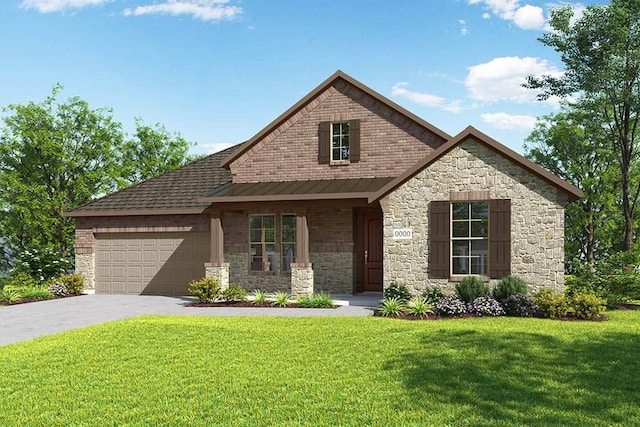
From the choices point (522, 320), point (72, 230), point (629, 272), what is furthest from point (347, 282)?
point (72, 230)

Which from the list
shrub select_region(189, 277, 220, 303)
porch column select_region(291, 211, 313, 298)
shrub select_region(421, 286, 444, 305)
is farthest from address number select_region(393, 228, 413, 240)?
shrub select_region(189, 277, 220, 303)

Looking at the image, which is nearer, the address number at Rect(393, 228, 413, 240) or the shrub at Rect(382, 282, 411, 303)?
the shrub at Rect(382, 282, 411, 303)

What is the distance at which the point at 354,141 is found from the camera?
63.2 feet

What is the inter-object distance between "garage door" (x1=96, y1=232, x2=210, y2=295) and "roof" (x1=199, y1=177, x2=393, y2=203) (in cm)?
226

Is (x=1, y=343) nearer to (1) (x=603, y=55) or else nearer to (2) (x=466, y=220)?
(2) (x=466, y=220)

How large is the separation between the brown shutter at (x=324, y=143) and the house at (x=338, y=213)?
0.04m

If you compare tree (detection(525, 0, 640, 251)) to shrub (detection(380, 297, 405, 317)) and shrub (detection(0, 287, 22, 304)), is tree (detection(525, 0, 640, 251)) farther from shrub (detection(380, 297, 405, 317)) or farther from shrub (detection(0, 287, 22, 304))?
shrub (detection(0, 287, 22, 304))

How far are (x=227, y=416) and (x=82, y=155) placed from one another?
1060 inches

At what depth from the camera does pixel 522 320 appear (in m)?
A: 12.9

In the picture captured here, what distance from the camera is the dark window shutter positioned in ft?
63.0

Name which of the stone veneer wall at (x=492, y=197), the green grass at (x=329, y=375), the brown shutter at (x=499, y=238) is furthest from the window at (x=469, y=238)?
the green grass at (x=329, y=375)

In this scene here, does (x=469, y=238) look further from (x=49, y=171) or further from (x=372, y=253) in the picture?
(x=49, y=171)

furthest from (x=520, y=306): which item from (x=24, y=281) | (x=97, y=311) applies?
(x=24, y=281)

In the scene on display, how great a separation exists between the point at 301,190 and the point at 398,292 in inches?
188
